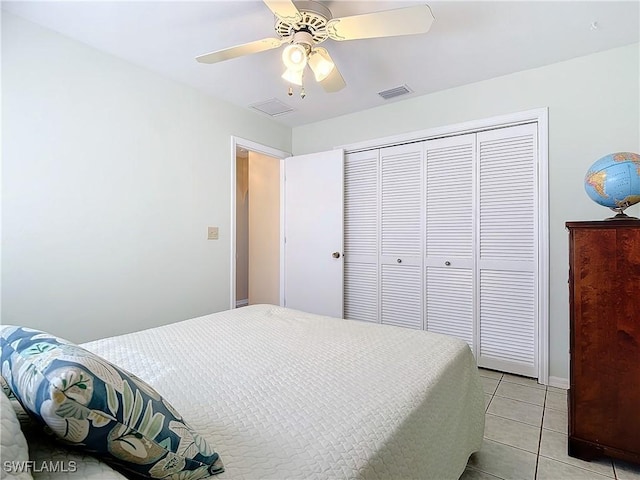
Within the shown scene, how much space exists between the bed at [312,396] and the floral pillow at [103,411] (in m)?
0.05

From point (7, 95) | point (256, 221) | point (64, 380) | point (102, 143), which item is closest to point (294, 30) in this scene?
point (102, 143)

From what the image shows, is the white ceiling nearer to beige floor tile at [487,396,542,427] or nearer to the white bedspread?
the white bedspread

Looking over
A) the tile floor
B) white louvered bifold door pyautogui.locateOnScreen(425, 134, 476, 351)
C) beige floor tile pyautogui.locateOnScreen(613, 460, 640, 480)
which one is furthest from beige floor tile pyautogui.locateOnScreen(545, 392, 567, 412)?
white louvered bifold door pyautogui.locateOnScreen(425, 134, 476, 351)

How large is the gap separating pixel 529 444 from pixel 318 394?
151 centimetres

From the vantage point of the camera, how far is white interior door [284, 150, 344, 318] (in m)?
3.47

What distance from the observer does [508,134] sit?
267cm

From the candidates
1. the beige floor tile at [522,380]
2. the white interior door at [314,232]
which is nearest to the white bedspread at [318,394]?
the beige floor tile at [522,380]

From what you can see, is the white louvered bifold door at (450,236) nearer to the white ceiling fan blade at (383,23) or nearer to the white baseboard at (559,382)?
the white baseboard at (559,382)

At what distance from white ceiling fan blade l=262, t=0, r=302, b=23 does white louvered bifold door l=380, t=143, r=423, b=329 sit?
6.02 ft

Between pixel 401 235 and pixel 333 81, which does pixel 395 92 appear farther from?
pixel 401 235

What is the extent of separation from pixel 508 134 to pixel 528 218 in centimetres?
72

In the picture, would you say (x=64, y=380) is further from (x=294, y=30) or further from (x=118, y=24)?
(x=118, y=24)

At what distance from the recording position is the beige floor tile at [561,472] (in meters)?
1.52

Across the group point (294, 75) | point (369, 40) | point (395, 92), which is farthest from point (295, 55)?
point (395, 92)
